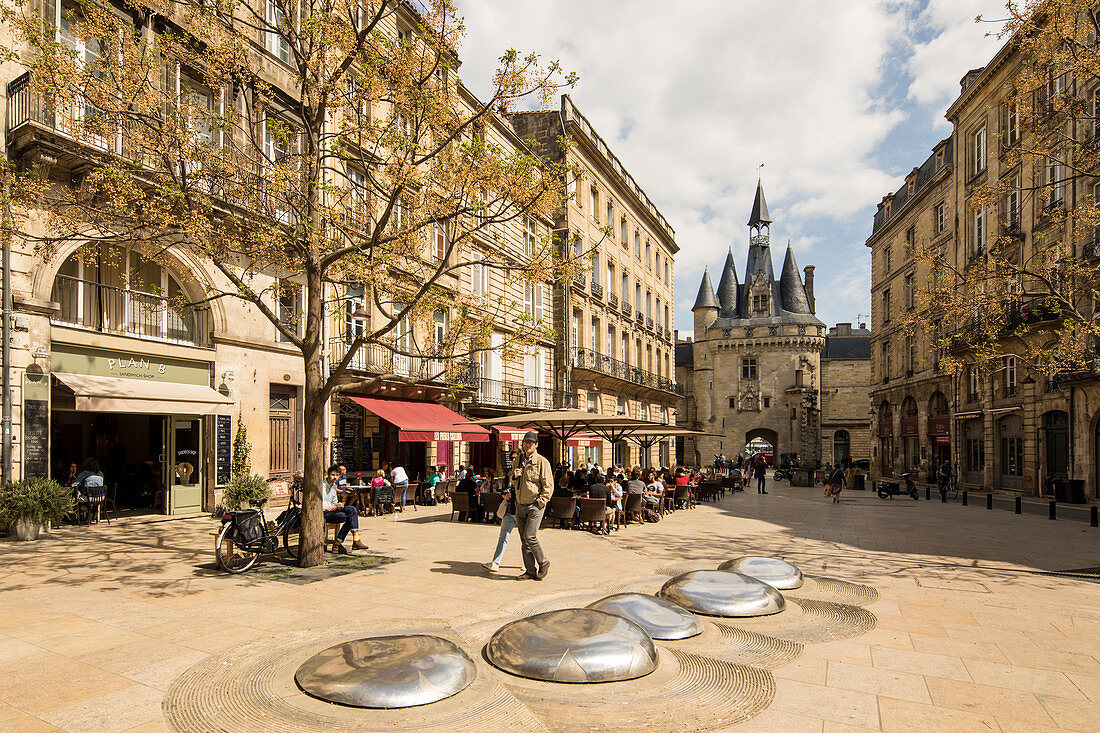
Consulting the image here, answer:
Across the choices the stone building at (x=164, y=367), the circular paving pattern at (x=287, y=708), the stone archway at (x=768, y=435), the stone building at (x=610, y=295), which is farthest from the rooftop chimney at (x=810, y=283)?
the circular paving pattern at (x=287, y=708)

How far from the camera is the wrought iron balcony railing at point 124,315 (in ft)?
40.1

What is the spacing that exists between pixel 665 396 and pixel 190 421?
105ft

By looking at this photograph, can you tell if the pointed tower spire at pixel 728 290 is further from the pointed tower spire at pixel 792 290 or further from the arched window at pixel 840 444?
the arched window at pixel 840 444

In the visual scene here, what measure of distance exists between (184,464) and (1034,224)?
27840mm

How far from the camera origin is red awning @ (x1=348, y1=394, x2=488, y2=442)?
17.2 metres

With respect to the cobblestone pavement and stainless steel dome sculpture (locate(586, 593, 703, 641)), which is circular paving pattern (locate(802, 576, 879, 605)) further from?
stainless steel dome sculpture (locate(586, 593, 703, 641))

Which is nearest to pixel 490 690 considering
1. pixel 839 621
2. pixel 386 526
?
pixel 839 621

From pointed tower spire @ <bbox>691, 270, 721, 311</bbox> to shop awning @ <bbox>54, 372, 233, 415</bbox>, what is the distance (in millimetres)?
57569

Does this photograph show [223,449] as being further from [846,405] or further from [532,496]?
[846,405]

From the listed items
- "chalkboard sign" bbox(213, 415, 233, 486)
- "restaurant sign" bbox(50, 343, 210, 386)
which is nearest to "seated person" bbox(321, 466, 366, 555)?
"restaurant sign" bbox(50, 343, 210, 386)

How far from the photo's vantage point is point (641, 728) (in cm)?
394

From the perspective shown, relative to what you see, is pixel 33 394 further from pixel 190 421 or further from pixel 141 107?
pixel 141 107

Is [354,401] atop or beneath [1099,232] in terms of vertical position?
beneath

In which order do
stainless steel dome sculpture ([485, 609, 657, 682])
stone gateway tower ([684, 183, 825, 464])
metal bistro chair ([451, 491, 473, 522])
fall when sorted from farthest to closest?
stone gateway tower ([684, 183, 825, 464]) → metal bistro chair ([451, 491, 473, 522]) → stainless steel dome sculpture ([485, 609, 657, 682])
